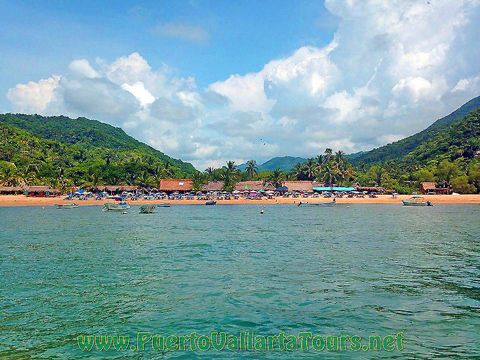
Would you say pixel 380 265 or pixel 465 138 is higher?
pixel 465 138

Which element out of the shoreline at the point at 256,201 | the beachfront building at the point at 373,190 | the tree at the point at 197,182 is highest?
the tree at the point at 197,182


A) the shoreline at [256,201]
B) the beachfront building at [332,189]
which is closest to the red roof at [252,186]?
the beachfront building at [332,189]

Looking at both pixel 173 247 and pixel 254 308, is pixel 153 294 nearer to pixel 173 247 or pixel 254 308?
pixel 254 308

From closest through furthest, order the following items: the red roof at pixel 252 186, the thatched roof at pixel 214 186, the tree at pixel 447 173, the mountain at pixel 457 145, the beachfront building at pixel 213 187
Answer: the tree at pixel 447 173
the beachfront building at pixel 213 187
the thatched roof at pixel 214 186
the red roof at pixel 252 186
the mountain at pixel 457 145

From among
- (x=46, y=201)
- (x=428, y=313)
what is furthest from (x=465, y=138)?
(x=428, y=313)

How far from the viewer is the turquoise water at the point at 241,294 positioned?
11750 millimetres

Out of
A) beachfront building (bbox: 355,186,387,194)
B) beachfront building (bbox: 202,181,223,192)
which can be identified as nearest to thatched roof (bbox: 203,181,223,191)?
beachfront building (bbox: 202,181,223,192)

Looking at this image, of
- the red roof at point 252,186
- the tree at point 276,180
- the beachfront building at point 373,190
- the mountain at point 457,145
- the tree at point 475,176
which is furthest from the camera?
the mountain at point 457,145

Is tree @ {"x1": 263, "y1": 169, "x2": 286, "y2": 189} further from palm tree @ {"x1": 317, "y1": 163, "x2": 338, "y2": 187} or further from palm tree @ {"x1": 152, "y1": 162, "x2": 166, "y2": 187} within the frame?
palm tree @ {"x1": 152, "y1": 162, "x2": 166, "y2": 187}

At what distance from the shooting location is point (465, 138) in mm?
155000

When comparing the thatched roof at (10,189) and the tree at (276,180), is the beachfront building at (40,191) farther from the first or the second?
the tree at (276,180)

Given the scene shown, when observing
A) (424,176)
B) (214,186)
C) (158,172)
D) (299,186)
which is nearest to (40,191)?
(158,172)

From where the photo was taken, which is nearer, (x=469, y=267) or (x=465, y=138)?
(x=469, y=267)

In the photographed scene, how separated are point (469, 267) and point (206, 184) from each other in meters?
113
